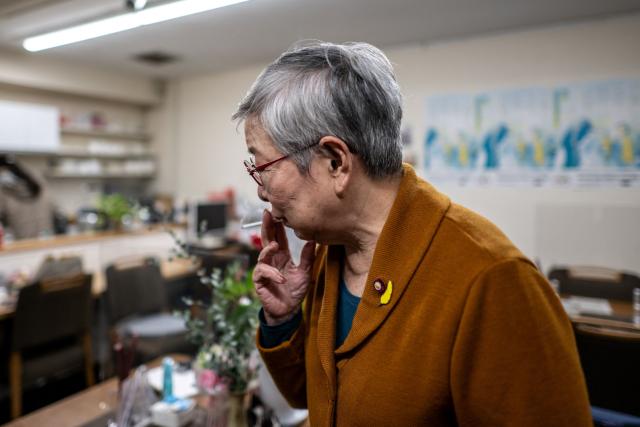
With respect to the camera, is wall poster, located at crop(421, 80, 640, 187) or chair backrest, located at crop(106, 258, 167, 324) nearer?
chair backrest, located at crop(106, 258, 167, 324)

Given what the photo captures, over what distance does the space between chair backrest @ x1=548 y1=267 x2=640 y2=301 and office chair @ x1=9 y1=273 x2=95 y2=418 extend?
342 cm

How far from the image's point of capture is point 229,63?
18.5 ft

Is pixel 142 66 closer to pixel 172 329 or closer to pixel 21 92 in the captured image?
pixel 21 92

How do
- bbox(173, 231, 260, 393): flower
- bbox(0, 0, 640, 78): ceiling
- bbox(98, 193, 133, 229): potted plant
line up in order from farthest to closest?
bbox(98, 193, 133, 229): potted plant → bbox(0, 0, 640, 78): ceiling → bbox(173, 231, 260, 393): flower

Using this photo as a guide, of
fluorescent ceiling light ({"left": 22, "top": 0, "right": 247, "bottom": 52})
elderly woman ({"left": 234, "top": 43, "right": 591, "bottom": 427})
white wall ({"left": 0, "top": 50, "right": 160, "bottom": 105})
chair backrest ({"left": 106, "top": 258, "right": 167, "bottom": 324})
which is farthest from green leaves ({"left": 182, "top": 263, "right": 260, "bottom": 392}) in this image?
white wall ({"left": 0, "top": 50, "right": 160, "bottom": 105})

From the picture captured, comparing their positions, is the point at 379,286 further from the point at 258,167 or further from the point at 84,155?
the point at 84,155

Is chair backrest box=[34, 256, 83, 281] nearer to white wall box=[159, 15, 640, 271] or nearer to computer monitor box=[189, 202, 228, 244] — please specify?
computer monitor box=[189, 202, 228, 244]

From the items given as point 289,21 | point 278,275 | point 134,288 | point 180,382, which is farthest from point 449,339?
point 289,21

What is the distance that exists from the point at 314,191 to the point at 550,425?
549 millimetres

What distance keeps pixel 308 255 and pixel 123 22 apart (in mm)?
3591

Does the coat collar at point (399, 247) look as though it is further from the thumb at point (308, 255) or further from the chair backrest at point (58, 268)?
the chair backrest at point (58, 268)

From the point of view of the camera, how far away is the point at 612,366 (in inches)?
74.2

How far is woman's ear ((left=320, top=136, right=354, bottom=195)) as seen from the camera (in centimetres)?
79

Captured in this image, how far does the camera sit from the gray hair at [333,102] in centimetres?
79
